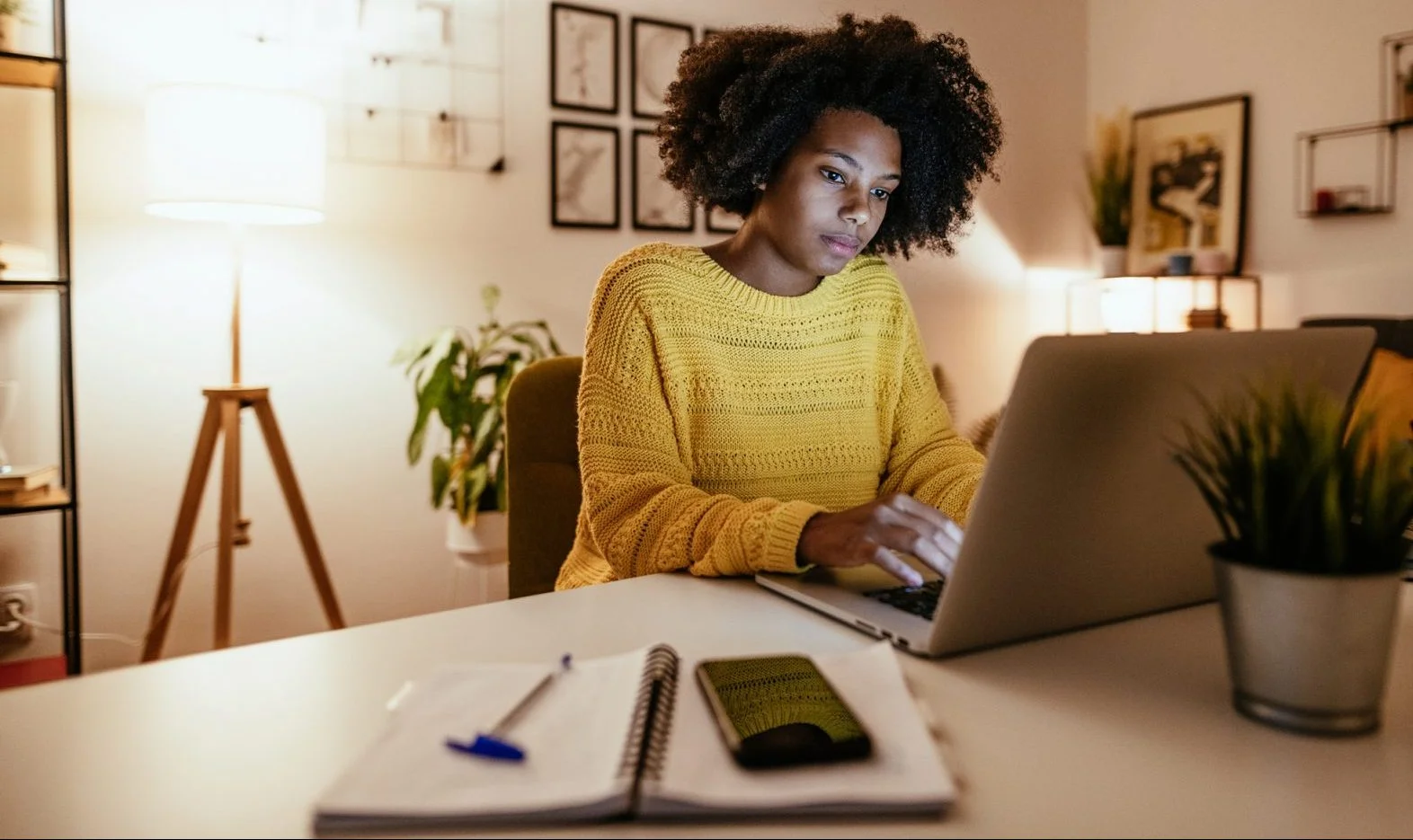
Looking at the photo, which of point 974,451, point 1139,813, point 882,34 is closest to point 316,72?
point 882,34

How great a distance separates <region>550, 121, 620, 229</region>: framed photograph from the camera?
116 inches

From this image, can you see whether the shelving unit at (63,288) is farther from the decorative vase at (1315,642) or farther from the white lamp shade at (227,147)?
the decorative vase at (1315,642)

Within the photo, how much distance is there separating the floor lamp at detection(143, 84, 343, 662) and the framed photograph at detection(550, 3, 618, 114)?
35.9 inches

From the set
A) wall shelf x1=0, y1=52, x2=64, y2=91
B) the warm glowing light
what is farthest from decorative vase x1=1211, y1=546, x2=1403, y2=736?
the warm glowing light

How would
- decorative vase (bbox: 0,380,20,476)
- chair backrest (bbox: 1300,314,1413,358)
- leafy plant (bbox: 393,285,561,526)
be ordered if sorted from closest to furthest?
decorative vase (bbox: 0,380,20,476) → leafy plant (bbox: 393,285,561,526) → chair backrest (bbox: 1300,314,1413,358)

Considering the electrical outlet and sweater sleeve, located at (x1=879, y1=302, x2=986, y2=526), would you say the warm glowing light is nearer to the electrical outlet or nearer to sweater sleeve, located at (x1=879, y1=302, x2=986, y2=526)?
sweater sleeve, located at (x1=879, y1=302, x2=986, y2=526)

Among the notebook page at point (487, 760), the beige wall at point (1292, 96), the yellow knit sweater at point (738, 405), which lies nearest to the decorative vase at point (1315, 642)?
the notebook page at point (487, 760)

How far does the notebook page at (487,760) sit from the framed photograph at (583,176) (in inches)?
95.9

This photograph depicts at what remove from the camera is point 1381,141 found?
323 cm

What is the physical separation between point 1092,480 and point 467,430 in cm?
205

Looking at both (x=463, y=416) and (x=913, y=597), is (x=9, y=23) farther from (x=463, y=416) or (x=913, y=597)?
(x=913, y=597)

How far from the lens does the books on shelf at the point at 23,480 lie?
200 cm

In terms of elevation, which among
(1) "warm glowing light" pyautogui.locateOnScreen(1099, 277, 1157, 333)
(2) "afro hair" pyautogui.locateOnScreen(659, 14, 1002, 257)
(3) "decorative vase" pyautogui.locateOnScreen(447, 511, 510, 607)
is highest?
(2) "afro hair" pyautogui.locateOnScreen(659, 14, 1002, 257)

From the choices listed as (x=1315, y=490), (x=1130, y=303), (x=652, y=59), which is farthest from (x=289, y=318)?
(x=1130, y=303)
